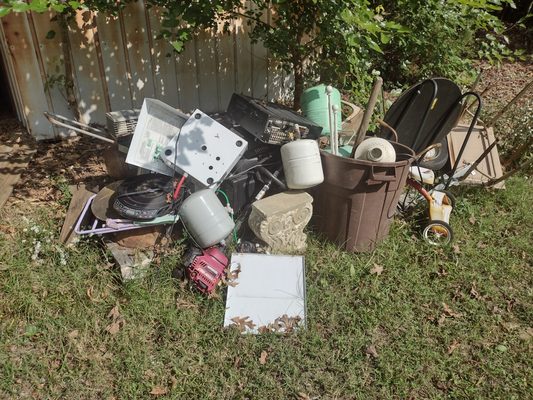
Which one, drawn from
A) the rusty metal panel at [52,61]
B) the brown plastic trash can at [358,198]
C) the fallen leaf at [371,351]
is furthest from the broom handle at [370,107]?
the rusty metal panel at [52,61]

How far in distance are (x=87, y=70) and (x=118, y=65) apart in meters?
0.30

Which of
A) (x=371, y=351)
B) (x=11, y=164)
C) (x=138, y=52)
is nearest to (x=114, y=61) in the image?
(x=138, y=52)

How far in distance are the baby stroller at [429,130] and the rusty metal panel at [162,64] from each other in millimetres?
2274

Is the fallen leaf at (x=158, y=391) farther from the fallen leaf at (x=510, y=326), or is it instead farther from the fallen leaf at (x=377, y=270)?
the fallen leaf at (x=510, y=326)

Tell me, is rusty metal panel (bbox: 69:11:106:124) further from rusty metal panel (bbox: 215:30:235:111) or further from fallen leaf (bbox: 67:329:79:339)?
fallen leaf (bbox: 67:329:79:339)

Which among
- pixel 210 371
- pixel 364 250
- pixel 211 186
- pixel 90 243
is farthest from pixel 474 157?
pixel 90 243

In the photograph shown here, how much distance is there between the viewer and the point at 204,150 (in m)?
3.32

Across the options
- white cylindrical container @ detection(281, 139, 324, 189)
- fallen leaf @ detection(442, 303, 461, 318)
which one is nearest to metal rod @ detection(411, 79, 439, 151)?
white cylindrical container @ detection(281, 139, 324, 189)

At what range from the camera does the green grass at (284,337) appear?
260 centimetres

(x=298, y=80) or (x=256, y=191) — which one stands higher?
(x=298, y=80)

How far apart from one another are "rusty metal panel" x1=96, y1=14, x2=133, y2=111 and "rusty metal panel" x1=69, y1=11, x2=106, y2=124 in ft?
0.25

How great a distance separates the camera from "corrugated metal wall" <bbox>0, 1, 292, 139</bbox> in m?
4.00

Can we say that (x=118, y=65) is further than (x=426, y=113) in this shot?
Yes

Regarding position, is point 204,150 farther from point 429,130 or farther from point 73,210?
point 429,130
